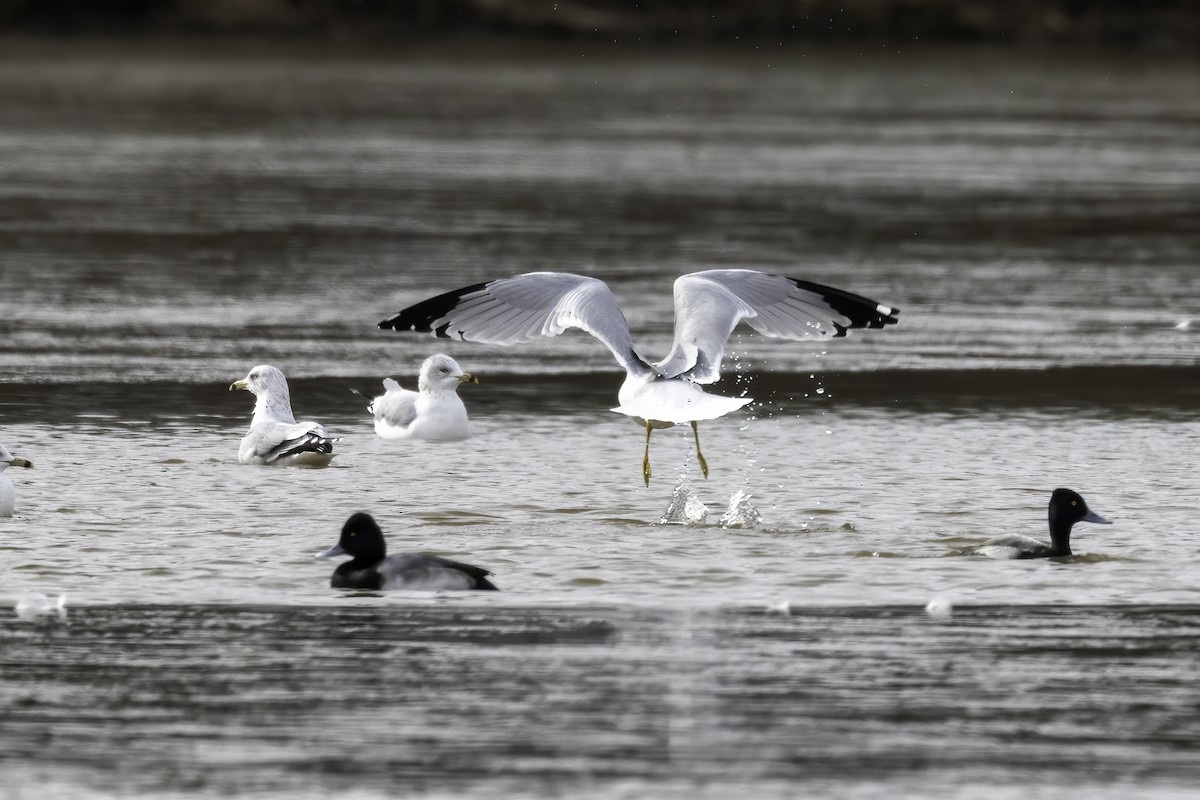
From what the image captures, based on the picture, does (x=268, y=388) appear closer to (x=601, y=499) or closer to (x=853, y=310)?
(x=601, y=499)

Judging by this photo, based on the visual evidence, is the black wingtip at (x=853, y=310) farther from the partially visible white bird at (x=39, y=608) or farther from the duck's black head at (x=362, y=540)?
the partially visible white bird at (x=39, y=608)

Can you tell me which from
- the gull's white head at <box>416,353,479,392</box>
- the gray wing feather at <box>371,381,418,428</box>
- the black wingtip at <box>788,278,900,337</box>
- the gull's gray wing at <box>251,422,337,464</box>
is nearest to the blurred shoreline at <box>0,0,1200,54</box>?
the gull's white head at <box>416,353,479,392</box>

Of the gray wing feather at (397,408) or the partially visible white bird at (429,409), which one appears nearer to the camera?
the partially visible white bird at (429,409)

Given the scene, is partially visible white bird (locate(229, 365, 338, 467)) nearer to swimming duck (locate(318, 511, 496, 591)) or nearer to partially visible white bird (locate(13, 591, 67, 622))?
swimming duck (locate(318, 511, 496, 591))

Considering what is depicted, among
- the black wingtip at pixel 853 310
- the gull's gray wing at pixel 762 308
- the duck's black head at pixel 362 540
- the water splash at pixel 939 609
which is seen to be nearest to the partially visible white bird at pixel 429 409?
the gull's gray wing at pixel 762 308

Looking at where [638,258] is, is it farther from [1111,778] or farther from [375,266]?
[1111,778]

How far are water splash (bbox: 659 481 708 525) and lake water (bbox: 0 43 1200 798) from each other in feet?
0.19

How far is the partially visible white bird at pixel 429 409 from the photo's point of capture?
1393 cm

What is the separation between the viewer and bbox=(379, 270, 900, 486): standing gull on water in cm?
1166

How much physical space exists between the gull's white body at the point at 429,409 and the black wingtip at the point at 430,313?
4.99ft

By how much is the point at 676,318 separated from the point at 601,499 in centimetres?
100

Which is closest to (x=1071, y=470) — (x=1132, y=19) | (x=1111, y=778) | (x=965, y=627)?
(x=965, y=627)

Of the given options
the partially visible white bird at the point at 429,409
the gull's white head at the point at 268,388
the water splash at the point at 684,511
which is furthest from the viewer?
the partially visible white bird at the point at 429,409

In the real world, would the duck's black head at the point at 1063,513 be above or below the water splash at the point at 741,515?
above
